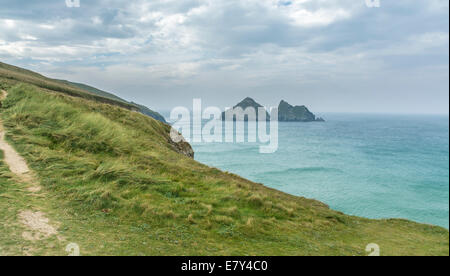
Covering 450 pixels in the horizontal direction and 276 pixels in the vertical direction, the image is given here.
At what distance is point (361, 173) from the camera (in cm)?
6875

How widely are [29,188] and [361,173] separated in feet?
253

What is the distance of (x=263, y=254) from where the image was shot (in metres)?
6.40

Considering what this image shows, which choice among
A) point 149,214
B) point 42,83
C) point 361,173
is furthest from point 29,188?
point 361,173

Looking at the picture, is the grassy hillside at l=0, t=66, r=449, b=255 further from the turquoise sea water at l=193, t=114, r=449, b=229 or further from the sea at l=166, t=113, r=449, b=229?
the turquoise sea water at l=193, t=114, r=449, b=229

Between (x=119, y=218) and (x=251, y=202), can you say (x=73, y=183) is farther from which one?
(x=251, y=202)

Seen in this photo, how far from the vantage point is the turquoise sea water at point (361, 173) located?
43309mm

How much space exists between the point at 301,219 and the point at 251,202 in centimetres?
218

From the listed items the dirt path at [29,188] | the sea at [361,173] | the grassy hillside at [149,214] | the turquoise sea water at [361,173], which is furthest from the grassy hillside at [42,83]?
the turquoise sea water at [361,173]

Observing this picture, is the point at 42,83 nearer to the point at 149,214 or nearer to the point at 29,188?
the point at 29,188

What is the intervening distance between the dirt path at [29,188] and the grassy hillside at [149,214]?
0.20 meters

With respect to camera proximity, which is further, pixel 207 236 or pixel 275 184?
pixel 275 184

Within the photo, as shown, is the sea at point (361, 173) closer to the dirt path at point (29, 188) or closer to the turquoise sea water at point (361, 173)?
the turquoise sea water at point (361, 173)
